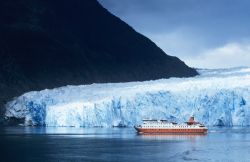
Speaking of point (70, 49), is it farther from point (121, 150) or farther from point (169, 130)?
point (121, 150)

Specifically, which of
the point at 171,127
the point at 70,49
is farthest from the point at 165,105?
the point at 70,49

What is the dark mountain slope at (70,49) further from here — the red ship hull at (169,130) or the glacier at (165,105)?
the red ship hull at (169,130)

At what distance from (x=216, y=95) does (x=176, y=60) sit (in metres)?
64.9

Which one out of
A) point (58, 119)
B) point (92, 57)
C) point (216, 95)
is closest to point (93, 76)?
point (92, 57)

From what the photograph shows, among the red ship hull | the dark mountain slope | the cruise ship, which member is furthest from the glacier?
the dark mountain slope

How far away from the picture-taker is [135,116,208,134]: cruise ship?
57.5 meters

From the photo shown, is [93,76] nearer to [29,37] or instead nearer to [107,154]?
[29,37]

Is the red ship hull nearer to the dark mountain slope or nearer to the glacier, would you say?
the glacier

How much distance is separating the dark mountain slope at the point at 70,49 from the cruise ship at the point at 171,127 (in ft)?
128

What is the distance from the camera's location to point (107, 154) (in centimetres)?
3697

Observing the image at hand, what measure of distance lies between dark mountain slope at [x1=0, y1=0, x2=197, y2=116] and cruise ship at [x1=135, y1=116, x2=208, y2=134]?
128ft

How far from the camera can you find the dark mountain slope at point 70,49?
10419cm

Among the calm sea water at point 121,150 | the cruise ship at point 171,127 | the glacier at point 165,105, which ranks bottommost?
the calm sea water at point 121,150

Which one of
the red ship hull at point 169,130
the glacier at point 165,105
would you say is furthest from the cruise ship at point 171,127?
the glacier at point 165,105
